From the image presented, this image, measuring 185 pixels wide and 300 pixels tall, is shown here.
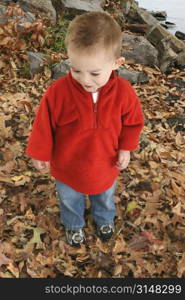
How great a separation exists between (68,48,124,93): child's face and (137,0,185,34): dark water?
11.7 metres

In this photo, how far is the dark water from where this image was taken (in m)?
14.2

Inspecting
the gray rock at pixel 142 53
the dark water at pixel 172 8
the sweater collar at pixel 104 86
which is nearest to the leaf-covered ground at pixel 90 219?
the sweater collar at pixel 104 86

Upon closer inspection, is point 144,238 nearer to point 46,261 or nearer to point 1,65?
point 46,261

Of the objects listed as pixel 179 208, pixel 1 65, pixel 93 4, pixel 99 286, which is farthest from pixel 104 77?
pixel 93 4

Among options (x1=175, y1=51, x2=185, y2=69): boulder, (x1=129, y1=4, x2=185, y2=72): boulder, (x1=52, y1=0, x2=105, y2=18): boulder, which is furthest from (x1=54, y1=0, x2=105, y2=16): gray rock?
(x1=175, y1=51, x2=185, y2=69): boulder

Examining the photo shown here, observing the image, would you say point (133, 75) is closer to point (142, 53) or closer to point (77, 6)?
point (142, 53)

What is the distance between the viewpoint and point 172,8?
1684 centimetres

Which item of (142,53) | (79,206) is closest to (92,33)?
(79,206)

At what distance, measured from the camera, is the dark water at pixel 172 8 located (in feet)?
46.7

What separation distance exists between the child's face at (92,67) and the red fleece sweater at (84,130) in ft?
0.42

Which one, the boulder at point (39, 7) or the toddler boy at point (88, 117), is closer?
the toddler boy at point (88, 117)

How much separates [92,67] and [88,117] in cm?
40

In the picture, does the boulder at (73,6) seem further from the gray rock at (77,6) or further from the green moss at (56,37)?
the green moss at (56,37)

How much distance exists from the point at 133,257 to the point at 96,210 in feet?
1.94
